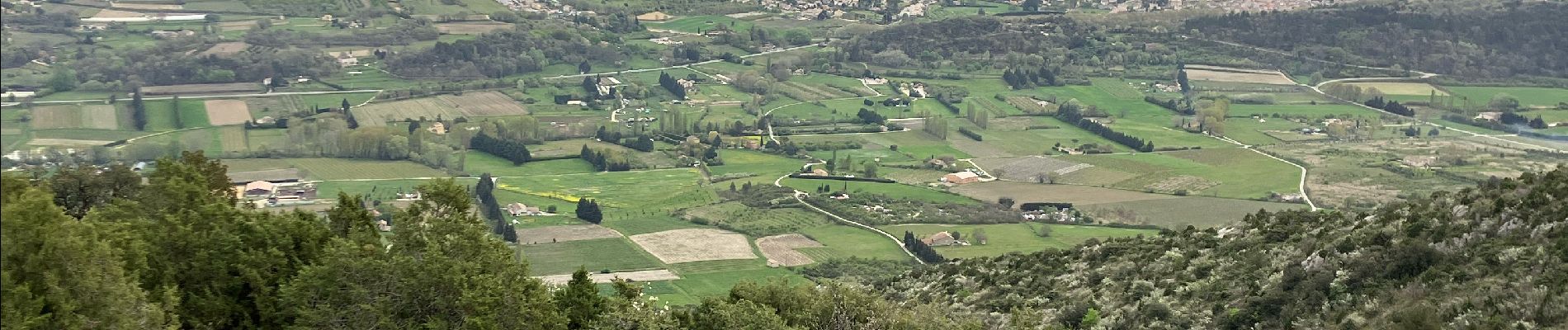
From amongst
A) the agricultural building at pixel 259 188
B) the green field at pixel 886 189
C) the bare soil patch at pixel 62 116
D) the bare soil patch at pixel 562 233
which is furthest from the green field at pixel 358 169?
the green field at pixel 886 189

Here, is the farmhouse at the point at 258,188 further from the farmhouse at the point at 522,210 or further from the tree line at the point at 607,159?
the tree line at the point at 607,159

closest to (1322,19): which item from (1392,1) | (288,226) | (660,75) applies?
(1392,1)

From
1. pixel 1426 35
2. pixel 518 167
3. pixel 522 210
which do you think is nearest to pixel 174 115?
pixel 518 167

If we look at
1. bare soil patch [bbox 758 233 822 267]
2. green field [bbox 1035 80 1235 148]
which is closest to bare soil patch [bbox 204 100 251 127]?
bare soil patch [bbox 758 233 822 267]

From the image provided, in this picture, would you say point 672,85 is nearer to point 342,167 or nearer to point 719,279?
point 342,167

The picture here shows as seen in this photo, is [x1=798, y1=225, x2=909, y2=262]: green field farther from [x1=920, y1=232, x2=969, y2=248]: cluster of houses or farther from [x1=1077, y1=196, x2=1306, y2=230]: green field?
[x1=1077, y1=196, x2=1306, y2=230]: green field

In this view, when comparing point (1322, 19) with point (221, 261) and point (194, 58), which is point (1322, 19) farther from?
point (221, 261)
